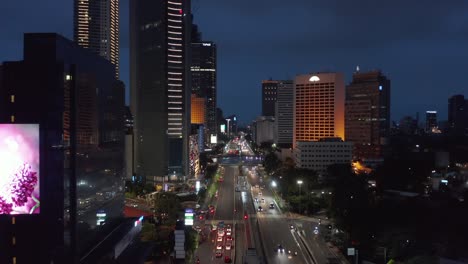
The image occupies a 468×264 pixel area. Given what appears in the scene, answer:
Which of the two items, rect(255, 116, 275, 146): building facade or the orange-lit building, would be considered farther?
rect(255, 116, 275, 146): building facade

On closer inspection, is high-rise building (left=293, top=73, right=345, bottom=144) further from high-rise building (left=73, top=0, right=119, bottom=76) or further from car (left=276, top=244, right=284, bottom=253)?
car (left=276, top=244, right=284, bottom=253)

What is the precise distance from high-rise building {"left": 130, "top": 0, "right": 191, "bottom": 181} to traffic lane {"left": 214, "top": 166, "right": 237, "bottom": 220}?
19.5ft

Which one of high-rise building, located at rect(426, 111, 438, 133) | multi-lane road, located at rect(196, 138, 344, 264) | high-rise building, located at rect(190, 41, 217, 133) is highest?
high-rise building, located at rect(190, 41, 217, 133)

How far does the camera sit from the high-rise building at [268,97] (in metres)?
158

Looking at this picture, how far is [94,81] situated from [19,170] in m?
5.84

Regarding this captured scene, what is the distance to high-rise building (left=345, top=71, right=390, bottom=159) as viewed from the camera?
80.9m

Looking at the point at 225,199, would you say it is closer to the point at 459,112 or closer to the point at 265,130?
→ the point at 459,112

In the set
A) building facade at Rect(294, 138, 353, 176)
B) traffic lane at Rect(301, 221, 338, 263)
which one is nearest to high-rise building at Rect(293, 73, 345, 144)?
building facade at Rect(294, 138, 353, 176)

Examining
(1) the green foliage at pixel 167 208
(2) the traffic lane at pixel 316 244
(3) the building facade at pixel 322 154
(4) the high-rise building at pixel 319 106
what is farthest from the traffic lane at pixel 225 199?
(4) the high-rise building at pixel 319 106

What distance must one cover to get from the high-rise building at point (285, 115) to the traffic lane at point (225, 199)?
4343 cm

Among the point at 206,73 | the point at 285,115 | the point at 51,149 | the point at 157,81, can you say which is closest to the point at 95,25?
the point at 285,115

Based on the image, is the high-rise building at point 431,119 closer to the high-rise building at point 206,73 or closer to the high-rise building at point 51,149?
the high-rise building at point 206,73

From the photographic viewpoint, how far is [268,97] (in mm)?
163750

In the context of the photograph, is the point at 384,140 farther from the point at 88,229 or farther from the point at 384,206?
the point at 88,229
